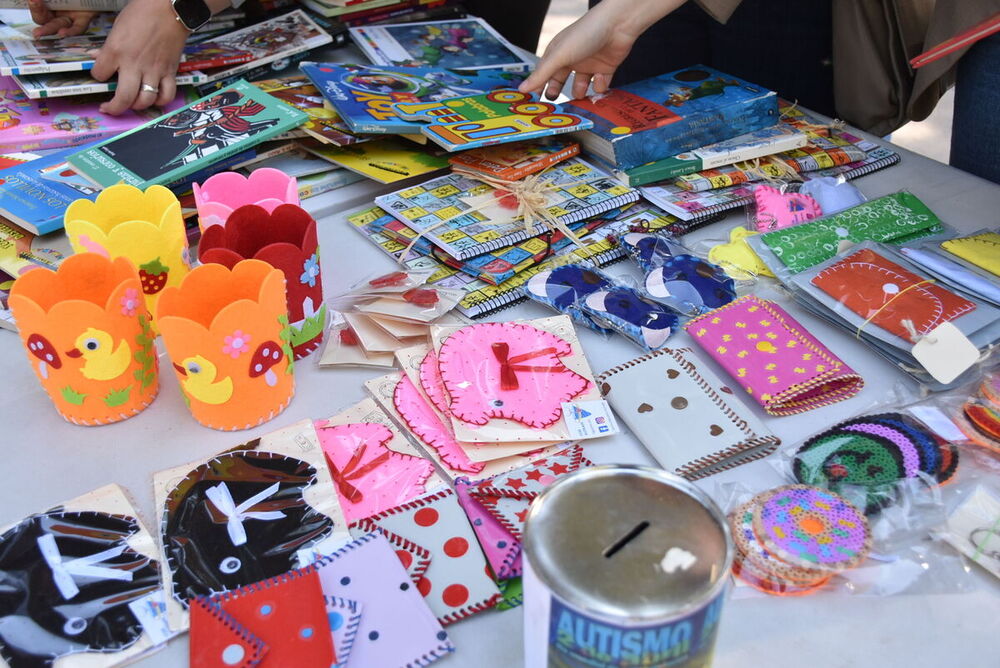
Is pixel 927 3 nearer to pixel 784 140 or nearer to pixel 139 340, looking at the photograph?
pixel 784 140

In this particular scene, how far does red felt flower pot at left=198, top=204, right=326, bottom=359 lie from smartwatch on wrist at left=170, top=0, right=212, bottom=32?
1.95 ft

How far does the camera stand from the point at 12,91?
4.42 ft

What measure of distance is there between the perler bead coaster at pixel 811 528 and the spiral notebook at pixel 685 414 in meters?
0.07

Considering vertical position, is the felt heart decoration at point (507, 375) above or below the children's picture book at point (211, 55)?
below

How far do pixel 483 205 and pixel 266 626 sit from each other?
2.11ft

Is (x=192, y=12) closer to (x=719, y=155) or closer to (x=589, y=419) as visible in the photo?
(x=719, y=155)

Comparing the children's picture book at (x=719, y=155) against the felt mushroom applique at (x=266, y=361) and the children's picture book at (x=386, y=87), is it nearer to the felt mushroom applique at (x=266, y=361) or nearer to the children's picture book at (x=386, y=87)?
the children's picture book at (x=386, y=87)

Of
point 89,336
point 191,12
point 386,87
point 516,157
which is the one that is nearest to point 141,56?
point 191,12

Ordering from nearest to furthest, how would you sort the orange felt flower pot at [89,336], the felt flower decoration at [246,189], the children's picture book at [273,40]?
the orange felt flower pot at [89,336] → the felt flower decoration at [246,189] → the children's picture book at [273,40]

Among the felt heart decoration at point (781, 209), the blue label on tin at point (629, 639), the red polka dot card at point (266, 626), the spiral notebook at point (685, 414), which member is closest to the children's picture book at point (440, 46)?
the felt heart decoration at point (781, 209)

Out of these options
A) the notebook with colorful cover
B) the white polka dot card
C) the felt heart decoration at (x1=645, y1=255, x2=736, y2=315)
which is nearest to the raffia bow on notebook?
the notebook with colorful cover

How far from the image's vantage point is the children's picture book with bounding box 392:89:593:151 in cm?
111

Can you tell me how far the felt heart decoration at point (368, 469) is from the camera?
2.36ft

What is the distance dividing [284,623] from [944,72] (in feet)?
3.77
